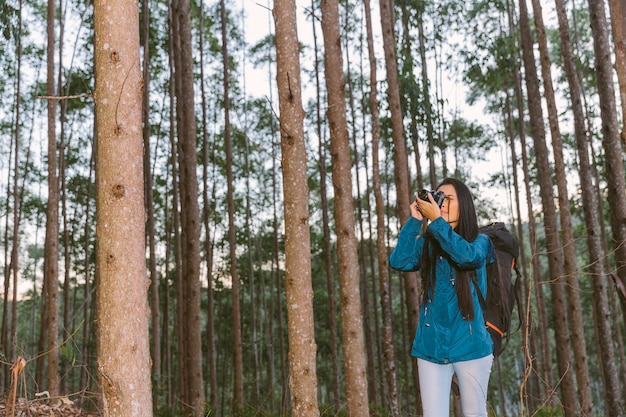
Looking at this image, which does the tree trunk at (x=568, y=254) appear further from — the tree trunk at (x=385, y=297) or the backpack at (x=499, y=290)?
the backpack at (x=499, y=290)

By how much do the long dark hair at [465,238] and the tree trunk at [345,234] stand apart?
1.87 meters

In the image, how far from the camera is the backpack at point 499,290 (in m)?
2.84

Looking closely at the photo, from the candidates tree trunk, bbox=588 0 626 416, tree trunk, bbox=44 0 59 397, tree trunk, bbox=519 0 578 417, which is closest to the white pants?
tree trunk, bbox=588 0 626 416

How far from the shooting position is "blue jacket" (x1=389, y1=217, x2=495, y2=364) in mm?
2691

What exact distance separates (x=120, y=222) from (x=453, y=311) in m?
1.52

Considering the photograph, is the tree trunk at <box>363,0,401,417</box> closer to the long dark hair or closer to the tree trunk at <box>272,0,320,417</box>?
the tree trunk at <box>272,0,320,417</box>

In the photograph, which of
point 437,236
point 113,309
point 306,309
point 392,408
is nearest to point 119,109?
point 113,309

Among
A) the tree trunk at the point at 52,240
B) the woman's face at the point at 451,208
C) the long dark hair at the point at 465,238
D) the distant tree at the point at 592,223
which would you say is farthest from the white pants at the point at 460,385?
the tree trunk at the point at 52,240

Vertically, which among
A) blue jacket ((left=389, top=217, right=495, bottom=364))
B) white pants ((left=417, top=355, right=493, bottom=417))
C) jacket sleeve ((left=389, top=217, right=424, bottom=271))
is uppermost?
jacket sleeve ((left=389, top=217, right=424, bottom=271))

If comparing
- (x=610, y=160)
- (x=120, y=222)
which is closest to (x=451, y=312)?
(x=120, y=222)

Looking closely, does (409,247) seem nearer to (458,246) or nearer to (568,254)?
(458,246)

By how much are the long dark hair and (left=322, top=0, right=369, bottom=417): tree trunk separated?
187 cm

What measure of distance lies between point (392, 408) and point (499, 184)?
13908 mm

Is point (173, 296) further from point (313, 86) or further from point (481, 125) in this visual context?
point (481, 125)
